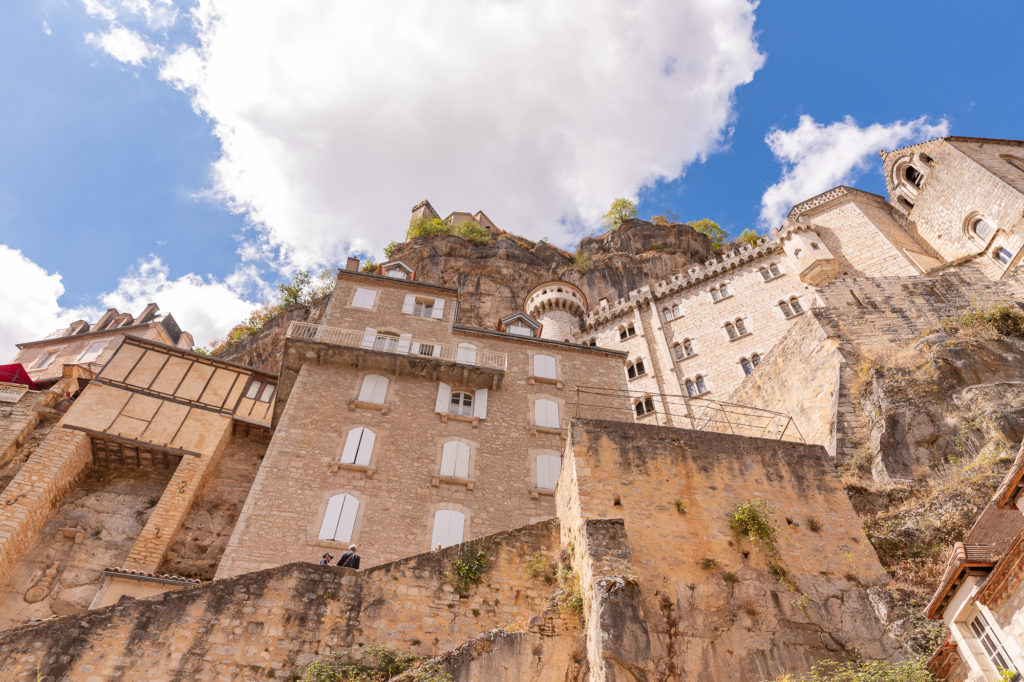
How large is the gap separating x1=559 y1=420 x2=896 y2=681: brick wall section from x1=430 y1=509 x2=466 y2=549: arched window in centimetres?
364

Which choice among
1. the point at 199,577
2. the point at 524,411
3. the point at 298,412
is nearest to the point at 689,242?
the point at 524,411

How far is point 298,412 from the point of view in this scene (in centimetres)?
1698

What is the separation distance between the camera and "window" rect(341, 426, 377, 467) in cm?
1594

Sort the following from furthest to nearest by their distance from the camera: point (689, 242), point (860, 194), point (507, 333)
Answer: point (689, 242) < point (860, 194) < point (507, 333)

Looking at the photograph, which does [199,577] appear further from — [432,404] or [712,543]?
[712,543]

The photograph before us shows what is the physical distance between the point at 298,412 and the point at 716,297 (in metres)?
25.2

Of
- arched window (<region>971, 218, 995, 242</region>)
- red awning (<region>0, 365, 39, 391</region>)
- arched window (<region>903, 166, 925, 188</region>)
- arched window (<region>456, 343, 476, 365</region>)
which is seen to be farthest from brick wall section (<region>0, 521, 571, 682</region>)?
arched window (<region>903, 166, 925, 188</region>)

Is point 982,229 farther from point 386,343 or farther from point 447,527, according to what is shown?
point 447,527

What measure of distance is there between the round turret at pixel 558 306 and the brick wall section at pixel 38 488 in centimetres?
2472

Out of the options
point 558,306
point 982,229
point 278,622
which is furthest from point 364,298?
point 982,229

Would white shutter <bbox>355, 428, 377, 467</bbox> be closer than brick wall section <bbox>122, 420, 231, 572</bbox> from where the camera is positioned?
No

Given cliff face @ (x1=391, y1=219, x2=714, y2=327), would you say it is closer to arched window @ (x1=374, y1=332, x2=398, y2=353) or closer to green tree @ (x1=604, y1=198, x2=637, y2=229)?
green tree @ (x1=604, y1=198, x2=637, y2=229)

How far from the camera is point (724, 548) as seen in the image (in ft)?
34.3

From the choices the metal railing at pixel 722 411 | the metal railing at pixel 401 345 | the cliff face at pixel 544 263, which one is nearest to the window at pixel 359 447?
the metal railing at pixel 401 345
